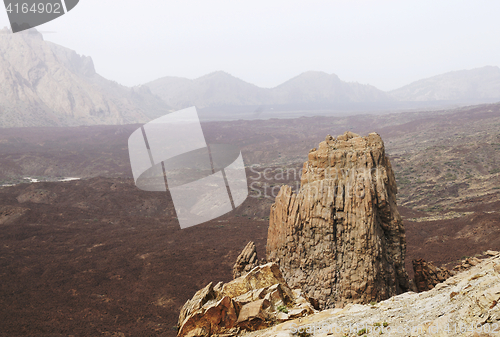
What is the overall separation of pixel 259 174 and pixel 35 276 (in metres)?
41.9

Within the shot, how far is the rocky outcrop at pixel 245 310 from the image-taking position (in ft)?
23.6

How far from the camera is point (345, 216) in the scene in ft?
38.1

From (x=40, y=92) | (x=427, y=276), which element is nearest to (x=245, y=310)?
(x=427, y=276)

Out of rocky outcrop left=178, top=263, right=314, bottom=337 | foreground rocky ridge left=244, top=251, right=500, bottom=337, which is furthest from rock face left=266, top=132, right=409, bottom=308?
rocky outcrop left=178, top=263, right=314, bottom=337

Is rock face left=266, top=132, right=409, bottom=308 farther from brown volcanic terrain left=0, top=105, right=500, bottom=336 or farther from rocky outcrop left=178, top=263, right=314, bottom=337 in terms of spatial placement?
brown volcanic terrain left=0, top=105, right=500, bottom=336

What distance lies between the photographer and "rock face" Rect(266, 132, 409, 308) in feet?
36.8

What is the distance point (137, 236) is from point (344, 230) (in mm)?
25361

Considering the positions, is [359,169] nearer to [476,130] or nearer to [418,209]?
[418,209]

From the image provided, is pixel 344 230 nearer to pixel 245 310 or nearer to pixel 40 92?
pixel 245 310

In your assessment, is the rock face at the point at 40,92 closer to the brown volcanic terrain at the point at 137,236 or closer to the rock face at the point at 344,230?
the brown volcanic terrain at the point at 137,236

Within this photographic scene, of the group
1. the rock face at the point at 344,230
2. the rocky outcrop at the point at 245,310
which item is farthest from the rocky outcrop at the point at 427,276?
the rocky outcrop at the point at 245,310

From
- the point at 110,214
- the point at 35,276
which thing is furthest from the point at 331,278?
the point at 110,214

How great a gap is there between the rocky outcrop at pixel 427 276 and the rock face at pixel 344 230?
1983 mm

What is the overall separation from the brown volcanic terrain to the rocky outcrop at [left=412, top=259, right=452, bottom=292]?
8903 mm
